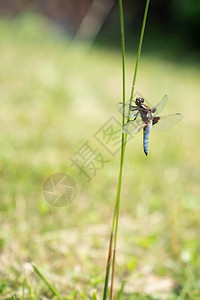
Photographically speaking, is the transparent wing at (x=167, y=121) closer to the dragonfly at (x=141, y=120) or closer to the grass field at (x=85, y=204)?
the dragonfly at (x=141, y=120)

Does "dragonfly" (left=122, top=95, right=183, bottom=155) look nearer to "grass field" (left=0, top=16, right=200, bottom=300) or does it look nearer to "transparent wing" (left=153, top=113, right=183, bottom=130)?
"transparent wing" (left=153, top=113, right=183, bottom=130)

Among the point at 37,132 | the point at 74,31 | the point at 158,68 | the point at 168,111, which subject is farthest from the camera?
the point at 74,31

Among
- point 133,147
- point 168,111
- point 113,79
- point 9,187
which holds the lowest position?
point 9,187

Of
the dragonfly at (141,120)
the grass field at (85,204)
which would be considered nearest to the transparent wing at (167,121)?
the dragonfly at (141,120)

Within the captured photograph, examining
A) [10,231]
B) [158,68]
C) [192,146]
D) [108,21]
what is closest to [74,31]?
[108,21]

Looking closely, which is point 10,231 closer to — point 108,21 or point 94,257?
point 94,257

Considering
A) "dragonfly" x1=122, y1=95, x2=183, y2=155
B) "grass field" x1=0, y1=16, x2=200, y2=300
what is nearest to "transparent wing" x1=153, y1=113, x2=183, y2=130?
"dragonfly" x1=122, y1=95, x2=183, y2=155
